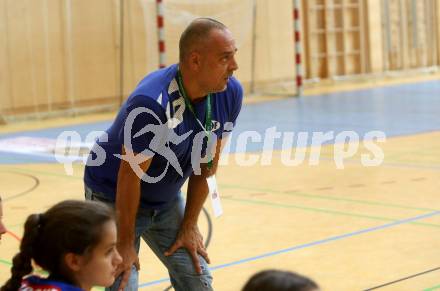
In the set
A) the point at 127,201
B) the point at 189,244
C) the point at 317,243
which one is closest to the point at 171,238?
the point at 189,244

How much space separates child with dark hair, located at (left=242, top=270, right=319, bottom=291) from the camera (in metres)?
2.08

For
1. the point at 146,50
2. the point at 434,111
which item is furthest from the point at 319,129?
the point at 146,50

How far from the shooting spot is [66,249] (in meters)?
2.76

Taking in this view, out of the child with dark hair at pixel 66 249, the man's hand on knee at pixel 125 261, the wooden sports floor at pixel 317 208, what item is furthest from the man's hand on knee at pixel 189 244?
the wooden sports floor at pixel 317 208

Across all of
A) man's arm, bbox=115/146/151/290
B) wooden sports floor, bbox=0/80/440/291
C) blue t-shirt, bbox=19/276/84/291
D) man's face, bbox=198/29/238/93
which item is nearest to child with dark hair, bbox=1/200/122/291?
blue t-shirt, bbox=19/276/84/291

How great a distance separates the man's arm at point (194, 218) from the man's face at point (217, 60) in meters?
0.42

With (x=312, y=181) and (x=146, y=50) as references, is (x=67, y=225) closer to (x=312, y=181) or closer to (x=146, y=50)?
(x=312, y=181)

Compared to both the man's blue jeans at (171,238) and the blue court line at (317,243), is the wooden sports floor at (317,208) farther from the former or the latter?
the man's blue jeans at (171,238)

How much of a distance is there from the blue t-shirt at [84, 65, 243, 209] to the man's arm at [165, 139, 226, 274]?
76 millimetres

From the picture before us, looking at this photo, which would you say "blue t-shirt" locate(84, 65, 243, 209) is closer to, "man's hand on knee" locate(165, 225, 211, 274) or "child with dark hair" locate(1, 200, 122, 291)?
"man's hand on knee" locate(165, 225, 211, 274)

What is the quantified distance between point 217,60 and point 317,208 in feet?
12.8

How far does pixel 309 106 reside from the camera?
52.5 feet

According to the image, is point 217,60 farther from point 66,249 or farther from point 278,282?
point 278,282

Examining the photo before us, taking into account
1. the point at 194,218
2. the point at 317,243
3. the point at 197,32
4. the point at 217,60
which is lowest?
the point at 317,243
